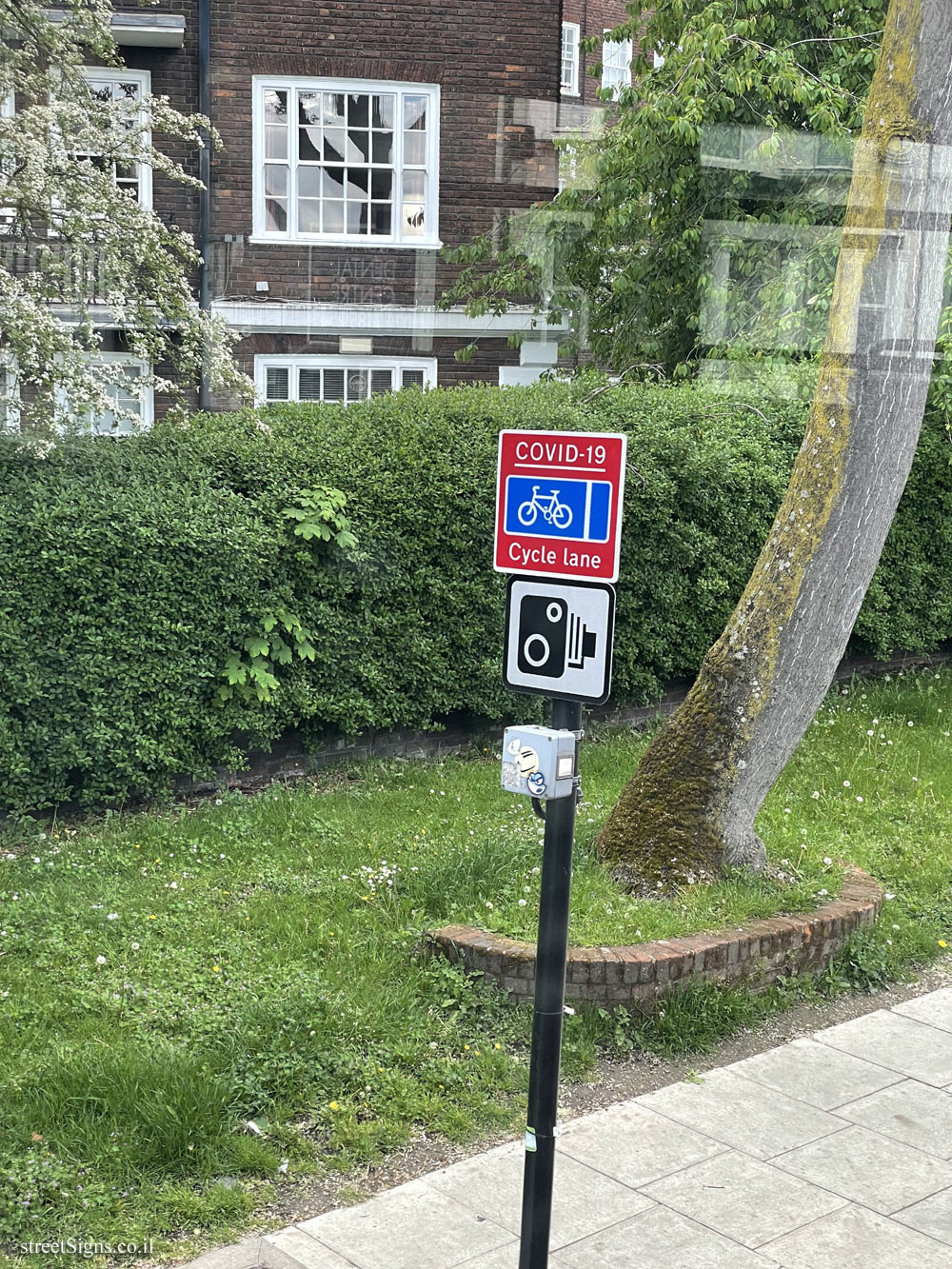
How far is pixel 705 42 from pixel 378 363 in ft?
12.4

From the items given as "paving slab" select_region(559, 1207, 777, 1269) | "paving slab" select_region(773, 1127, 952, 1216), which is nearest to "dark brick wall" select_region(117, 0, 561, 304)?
"paving slab" select_region(773, 1127, 952, 1216)

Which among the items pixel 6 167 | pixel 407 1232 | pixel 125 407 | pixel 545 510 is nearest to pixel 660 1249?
pixel 407 1232

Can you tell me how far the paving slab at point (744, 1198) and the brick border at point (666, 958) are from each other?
0.89 metres

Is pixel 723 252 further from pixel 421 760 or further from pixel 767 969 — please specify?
pixel 767 969

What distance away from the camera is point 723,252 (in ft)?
35.7

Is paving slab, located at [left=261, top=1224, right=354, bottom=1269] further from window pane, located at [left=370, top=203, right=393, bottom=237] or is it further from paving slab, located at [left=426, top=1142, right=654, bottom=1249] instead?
window pane, located at [left=370, top=203, right=393, bottom=237]

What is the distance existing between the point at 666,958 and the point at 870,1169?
44.1 inches

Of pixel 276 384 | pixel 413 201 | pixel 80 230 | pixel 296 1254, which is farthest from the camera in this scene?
pixel 413 201

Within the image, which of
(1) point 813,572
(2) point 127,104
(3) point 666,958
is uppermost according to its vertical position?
(2) point 127,104

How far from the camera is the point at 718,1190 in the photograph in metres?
4.06

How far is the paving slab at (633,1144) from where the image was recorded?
4.18 metres

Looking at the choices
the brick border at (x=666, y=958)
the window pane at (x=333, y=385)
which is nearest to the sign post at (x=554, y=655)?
the brick border at (x=666, y=958)

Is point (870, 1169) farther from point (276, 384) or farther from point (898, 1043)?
point (276, 384)

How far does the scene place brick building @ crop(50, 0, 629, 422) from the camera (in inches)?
371
